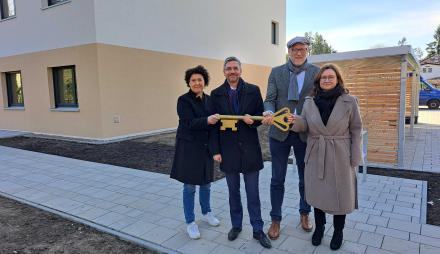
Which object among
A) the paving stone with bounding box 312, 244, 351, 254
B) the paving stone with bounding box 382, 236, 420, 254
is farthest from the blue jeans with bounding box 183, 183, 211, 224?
the paving stone with bounding box 382, 236, 420, 254

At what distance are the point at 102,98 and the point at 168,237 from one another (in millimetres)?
7007

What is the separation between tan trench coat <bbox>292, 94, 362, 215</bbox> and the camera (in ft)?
10.1

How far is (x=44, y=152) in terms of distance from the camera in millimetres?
8680

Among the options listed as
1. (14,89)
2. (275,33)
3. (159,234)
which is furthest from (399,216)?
(275,33)

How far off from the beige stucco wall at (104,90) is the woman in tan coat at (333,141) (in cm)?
789

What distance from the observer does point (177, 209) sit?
4520 mm

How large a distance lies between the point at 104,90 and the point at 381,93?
23.7 feet

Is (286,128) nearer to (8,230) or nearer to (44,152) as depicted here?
(8,230)

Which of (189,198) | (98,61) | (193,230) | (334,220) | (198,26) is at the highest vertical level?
(198,26)

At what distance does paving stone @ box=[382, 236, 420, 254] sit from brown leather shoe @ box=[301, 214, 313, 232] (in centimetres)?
73

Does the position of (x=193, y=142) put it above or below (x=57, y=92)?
below

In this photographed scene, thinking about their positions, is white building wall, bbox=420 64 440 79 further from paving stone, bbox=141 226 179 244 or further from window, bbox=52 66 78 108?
paving stone, bbox=141 226 179 244

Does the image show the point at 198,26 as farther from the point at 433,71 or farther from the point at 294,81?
the point at 433,71

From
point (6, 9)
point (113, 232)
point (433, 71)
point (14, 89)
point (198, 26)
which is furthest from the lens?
point (433, 71)
